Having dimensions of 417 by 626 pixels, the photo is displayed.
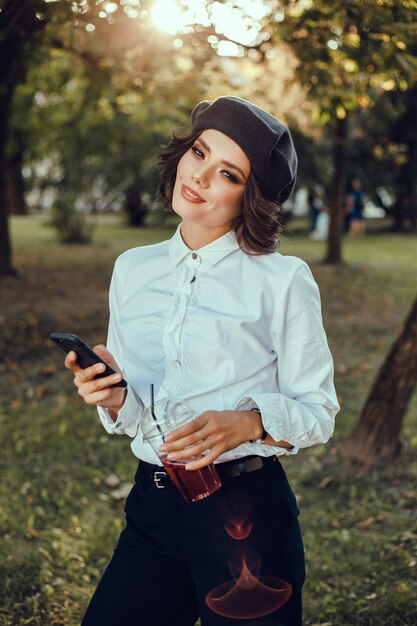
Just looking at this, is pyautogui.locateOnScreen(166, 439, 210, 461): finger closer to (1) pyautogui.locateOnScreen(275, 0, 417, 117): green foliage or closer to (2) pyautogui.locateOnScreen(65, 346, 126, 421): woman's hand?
(2) pyautogui.locateOnScreen(65, 346, 126, 421): woman's hand

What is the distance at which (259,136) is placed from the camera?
7.14 feet

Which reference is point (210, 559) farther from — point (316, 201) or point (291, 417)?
point (316, 201)

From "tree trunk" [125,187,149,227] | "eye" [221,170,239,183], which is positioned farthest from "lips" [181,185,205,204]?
"tree trunk" [125,187,149,227]

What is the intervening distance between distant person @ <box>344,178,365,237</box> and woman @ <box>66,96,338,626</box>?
931 inches

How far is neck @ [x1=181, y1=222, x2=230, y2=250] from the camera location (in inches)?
91.6

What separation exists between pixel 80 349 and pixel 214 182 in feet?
2.18

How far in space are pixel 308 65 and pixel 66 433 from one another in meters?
3.56

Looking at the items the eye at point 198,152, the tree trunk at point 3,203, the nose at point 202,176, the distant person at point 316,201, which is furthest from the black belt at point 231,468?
the distant person at point 316,201

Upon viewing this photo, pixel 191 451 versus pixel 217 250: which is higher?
pixel 217 250

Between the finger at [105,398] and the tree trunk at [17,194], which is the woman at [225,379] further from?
the tree trunk at [17,194]

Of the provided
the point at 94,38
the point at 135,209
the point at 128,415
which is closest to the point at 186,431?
the point at 128,415

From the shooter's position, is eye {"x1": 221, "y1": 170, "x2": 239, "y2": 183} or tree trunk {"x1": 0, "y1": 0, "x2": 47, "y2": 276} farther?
tree trunk {"x1": 0, "y1": 0, "x2": 47, "y2": 276}

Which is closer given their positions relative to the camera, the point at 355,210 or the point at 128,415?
the point at 128,415

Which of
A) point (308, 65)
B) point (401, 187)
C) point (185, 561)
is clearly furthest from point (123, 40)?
point (401, 187)
